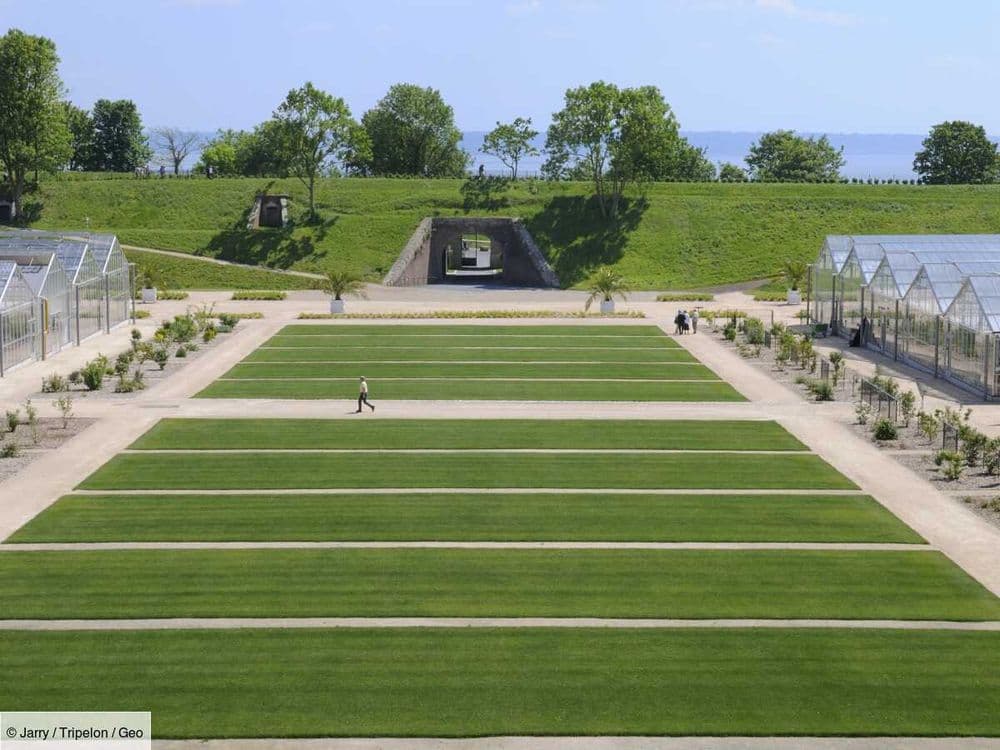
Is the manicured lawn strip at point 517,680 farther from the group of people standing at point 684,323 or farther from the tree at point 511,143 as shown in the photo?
the tree at point 511,143

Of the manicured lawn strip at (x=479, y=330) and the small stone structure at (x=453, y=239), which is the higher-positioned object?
the small stone structure at (x=453, y=239)

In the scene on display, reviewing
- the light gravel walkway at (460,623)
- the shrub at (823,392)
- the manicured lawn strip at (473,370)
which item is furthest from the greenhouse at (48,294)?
the light gravel walkway at (460,623)

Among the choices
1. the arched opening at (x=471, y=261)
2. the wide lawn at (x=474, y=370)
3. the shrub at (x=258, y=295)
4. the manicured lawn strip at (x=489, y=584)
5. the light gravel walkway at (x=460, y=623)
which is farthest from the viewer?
the arched opening at (x=471, y=261)

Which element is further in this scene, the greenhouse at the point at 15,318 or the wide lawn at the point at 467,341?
the wide lawn at the point at 467,341

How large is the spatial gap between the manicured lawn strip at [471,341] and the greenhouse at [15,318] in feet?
37.6

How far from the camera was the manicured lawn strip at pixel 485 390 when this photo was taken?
1861 inches

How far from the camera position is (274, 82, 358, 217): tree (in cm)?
9494

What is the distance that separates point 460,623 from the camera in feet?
78.2

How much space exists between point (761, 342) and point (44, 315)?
32.3m

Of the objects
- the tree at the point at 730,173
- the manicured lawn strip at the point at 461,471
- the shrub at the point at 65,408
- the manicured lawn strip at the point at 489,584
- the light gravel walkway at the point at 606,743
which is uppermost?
the tree at the point at 730,173

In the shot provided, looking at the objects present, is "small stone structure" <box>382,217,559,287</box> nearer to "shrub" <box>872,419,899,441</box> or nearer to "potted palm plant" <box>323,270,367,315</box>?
"potted palm plant" <box>323,270,367,315</box>

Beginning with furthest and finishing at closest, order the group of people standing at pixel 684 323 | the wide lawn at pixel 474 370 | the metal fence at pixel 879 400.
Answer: the group of people standing at pixel 684 323, the wide lawn at pixel 474 370, the metal fence at pixel 879 400

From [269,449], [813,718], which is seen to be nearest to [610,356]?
[269,449]

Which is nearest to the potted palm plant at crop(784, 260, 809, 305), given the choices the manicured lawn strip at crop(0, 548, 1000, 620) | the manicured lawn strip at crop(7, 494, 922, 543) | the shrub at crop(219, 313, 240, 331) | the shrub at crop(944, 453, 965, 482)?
the shrub at crop(219, 313, 240, 331)
